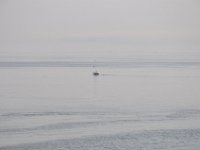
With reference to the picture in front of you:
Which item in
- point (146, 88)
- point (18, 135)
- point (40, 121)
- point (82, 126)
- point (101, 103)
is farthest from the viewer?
point (146, 88)

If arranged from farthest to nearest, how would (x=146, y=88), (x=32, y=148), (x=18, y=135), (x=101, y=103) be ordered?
(x=146, y=88)
(x=101, y=103)
(x=18, y=135)
(x=32, y=148)

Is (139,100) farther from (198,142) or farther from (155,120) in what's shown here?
(198,142)

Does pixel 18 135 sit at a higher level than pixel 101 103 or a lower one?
lower

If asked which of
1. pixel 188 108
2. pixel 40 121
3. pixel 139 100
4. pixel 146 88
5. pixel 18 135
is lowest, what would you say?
pixel 18 135

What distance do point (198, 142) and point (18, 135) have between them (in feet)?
18.5

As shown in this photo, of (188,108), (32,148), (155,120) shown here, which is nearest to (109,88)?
(188,108)

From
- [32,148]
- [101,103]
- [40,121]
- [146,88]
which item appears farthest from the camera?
[146,88]

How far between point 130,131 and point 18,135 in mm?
3650

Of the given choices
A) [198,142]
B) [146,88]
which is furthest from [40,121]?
[146,88]

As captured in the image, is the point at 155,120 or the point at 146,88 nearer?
the point at 155,120

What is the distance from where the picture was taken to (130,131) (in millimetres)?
16203

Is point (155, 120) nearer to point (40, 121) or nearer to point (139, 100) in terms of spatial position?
point (40, 121)

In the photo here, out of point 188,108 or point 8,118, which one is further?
point 188,108

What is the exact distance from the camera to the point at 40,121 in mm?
18188
